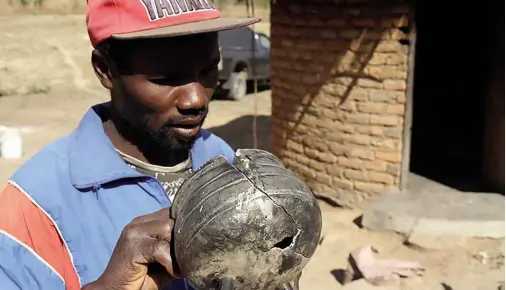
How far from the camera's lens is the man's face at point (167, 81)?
1.73 meters

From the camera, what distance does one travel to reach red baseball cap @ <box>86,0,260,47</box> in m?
1.70

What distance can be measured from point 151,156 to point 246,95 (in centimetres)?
1470

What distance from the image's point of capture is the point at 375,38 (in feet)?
21.8

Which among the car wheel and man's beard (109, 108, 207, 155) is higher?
man's beard (109, 108, 207, 155)

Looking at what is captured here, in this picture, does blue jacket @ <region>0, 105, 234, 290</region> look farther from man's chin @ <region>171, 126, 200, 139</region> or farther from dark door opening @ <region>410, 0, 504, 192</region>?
dark door opening @ <region>410, 0, 504, 192</region>

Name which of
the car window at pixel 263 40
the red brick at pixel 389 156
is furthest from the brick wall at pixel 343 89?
the car window at pixel 263 40

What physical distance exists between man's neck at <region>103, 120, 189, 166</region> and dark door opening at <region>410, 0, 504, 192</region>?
725cm

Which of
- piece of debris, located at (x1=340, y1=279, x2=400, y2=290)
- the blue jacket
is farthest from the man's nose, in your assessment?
piece of debris, located at (x1=340, y1=279, x2=400, y2=290)

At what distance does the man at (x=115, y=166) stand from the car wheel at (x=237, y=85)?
13.9 meters

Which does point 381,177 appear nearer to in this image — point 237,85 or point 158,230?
point 158,230

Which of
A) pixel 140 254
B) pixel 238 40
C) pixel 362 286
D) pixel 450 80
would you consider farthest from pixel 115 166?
pixel 238 40

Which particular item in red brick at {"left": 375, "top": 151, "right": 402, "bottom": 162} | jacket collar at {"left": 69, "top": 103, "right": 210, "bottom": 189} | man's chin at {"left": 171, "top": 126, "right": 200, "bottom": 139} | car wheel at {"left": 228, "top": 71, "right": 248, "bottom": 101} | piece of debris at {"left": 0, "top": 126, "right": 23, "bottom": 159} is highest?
man's chin at {"left": 171, "top": 126, "right": 200, "bottom": 139}

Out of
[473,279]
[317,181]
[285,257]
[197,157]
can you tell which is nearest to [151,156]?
[197,157]

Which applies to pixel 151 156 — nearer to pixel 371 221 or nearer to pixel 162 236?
pixel 162 236
